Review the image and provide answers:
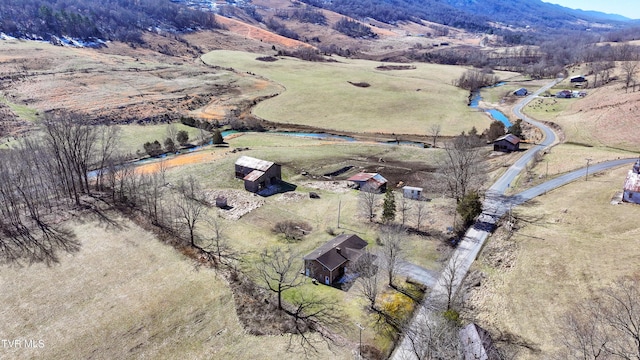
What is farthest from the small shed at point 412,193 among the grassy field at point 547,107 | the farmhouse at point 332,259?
the grassy field at point 547,107

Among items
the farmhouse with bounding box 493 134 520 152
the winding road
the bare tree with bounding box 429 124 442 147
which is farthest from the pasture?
the bare tree with bounding box 429 124 442 147

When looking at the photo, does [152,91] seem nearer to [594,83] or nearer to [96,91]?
[96,91]

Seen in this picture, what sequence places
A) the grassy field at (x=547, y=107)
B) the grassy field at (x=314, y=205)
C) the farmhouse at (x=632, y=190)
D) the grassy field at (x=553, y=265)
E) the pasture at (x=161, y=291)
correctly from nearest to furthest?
the pasture at (x=161, y=291) → the grassy field at (x=553, y=265) → the grassy field at (x=314, y=205) → the farmhouse at (x=632, y=190) → the grassy field at (x=547, y=107)

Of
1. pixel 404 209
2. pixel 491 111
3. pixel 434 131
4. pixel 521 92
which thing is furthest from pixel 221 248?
pixel 521 92

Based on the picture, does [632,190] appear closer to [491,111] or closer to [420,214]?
[420,214]

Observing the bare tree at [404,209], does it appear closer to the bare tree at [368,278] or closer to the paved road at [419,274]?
the paved road at [419,274]

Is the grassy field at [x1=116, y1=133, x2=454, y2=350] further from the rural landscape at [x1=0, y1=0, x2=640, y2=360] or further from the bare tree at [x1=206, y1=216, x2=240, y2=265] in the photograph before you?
the bare tree at [x1=206, y1=216, x2=240, y2=265]
